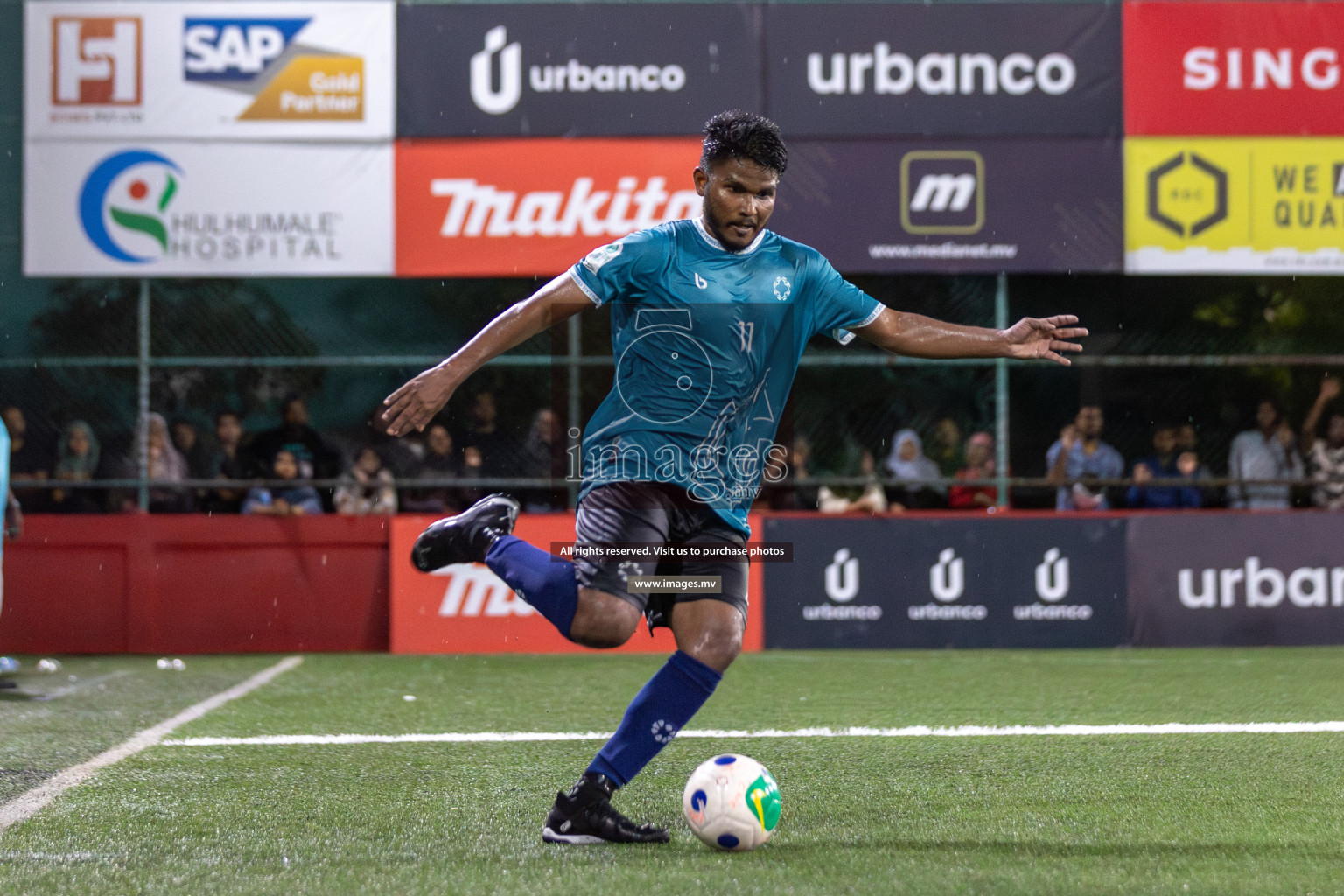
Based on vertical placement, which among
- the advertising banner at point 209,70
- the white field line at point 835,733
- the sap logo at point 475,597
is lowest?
the white field line at point 835,733

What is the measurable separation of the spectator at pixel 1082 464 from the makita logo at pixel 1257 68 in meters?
2.72

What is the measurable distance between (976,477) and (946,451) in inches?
18.6

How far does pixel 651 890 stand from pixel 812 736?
8.92ft

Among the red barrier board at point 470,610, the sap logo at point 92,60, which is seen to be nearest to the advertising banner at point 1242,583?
the red barrier board at point 470,610

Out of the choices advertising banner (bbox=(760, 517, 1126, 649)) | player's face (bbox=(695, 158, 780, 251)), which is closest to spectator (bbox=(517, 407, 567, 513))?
advertising banner (bbox=(760, 517, 1126, 649))

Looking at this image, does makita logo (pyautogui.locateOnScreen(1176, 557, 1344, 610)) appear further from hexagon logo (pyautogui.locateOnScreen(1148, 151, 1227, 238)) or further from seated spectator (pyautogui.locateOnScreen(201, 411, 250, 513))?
seated spectator (pyautogui.locateOnScreen(201, 411, 250, 513))

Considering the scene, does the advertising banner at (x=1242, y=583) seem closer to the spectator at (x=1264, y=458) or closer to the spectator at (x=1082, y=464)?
the spectator at (x=1082, y=464)

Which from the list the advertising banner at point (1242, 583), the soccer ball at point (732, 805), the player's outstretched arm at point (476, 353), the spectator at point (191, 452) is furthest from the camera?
the spectator at point (191, 452)

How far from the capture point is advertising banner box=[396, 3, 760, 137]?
10.6m

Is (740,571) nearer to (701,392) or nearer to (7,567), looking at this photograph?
(701,392)

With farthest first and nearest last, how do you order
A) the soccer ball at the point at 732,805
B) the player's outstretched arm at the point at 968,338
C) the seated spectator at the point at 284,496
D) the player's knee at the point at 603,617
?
the seated spectator at the point at 284,496, the player's outstretched arm at the point at 968,338, the player's knee at the point at 603,617, the soccer ball at the point at 732,805

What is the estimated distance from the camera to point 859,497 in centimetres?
1098

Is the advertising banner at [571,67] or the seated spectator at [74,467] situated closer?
the advertising banner at [571,67]

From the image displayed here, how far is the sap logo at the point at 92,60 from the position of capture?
34.4ft
